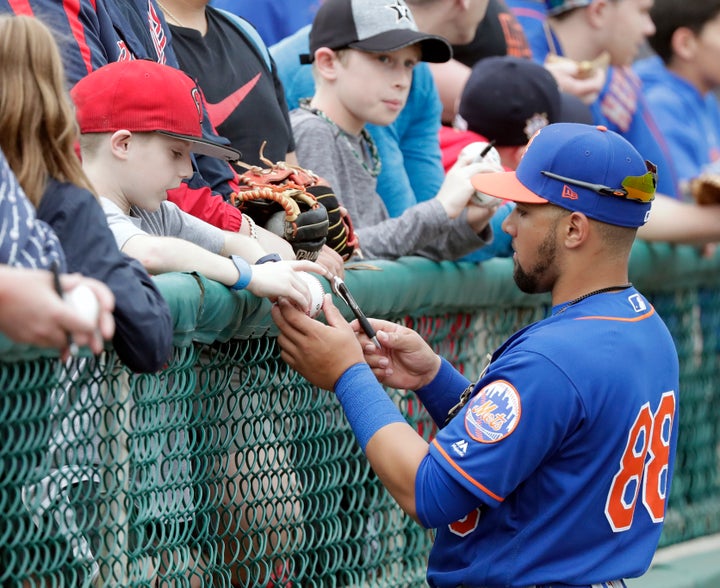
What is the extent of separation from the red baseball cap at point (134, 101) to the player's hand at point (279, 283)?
0.32 metres

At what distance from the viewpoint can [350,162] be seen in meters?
4.09

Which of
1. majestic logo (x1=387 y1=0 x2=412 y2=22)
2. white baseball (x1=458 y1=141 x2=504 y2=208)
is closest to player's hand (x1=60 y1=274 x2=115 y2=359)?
white baseball (x1=458 y1=141 x2=504 y2=208)

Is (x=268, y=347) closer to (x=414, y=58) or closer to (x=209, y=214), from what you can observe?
(x=209, y=214)

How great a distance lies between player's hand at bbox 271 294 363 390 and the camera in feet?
9.37

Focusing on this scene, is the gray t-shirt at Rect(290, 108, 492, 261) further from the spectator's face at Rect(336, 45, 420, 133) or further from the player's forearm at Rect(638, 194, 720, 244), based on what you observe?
the player's forearm at Rect(638, 194, 720, 244)

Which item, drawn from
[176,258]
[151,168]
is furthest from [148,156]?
[176,258]

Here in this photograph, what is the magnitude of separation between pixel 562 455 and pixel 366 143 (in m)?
1.78

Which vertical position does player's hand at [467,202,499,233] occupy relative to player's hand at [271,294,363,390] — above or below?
below

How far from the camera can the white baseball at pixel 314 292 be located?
2.84m

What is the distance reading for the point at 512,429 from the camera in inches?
104

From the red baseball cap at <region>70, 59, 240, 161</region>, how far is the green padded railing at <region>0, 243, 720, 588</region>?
1.14 feet

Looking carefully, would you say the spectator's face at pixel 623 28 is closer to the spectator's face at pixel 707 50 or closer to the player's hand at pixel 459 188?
the spectator's face at pixel 707 50

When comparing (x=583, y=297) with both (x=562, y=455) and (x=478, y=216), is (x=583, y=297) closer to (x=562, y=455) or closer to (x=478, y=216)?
(x=562, y=455)

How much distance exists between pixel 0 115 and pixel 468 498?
1.25m
